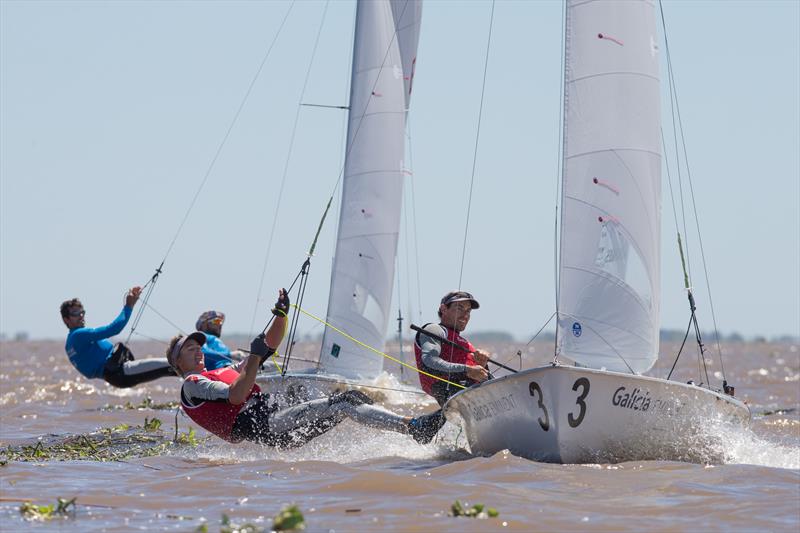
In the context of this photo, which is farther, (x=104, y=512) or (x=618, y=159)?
(x=618, y=159)

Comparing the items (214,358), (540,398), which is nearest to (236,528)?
(540,398)

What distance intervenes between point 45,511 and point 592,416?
4221 mm

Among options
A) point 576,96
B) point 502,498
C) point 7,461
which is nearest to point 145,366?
point 7,461

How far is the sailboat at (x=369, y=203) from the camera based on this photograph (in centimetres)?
2067

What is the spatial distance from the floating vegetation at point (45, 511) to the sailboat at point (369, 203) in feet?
40.7

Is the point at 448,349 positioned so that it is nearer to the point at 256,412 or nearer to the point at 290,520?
the point at 256,412

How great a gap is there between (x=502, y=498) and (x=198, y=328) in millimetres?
8321

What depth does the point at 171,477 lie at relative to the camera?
9.52 meters

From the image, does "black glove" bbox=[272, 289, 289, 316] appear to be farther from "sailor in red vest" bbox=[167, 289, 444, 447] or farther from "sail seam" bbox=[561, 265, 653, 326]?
"sail seam" bbox=[561, 265, 653, 326]

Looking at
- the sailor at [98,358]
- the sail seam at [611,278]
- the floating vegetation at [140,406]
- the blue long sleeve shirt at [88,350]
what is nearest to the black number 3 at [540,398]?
the sail seam at [611,278]

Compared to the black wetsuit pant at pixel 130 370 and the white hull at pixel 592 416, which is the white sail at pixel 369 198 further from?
the white hull at pixel 592 416

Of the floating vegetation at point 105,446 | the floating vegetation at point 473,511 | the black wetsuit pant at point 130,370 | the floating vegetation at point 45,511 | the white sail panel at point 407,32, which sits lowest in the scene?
the floating vegetation at point 45,511

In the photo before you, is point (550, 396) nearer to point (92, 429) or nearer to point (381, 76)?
point (92, 429)

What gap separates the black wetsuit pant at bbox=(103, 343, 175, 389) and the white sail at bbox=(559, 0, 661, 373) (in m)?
5.74
